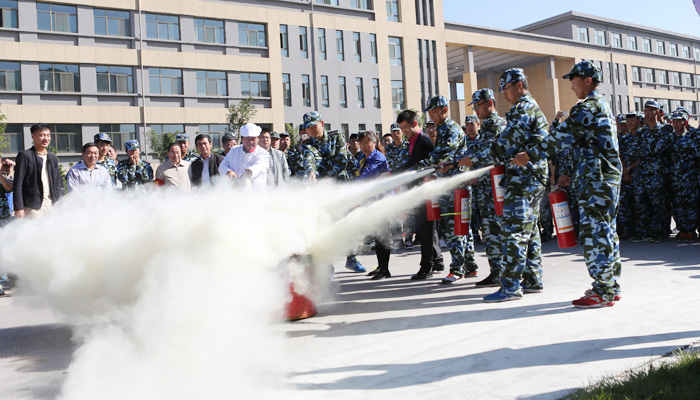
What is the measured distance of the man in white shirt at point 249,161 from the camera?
23.1ft

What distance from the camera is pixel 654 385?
11.1 ft

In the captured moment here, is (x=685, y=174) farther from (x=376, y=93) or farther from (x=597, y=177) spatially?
(x=376, y=93)

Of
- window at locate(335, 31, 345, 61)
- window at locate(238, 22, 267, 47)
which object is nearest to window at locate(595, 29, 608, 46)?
window at locate(335, 31, 345, 61)

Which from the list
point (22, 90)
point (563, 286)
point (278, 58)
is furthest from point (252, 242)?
point (278, 58)

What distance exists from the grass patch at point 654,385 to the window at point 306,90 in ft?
128

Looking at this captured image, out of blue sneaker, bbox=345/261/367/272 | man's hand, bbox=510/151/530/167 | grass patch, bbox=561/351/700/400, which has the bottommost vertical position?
grass patch, bbox=561/351/700/400

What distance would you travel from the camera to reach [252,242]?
4.96m

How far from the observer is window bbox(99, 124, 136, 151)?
115ft

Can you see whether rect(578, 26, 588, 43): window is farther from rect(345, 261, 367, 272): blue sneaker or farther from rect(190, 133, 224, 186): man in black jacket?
rect(190, 133, 224, 186): man in black jacket

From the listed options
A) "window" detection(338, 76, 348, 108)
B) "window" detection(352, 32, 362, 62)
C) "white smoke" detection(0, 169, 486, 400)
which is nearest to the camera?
"white smoke" detection(0, 169, 486, 400)

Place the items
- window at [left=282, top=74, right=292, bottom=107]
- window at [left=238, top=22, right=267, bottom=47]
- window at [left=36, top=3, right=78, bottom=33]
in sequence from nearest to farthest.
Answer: window at [left=36, top=3, right=78, bottom=33], window at [left=238, top=22, right=267, bottom=47], window at [left=282, top=74, right=292, bottom=107]

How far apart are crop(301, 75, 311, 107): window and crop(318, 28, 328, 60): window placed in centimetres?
210

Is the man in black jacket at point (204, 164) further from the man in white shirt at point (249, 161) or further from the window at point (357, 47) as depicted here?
the window at point (357, 47)

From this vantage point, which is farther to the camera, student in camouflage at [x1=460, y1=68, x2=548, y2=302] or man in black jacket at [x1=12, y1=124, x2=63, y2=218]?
man in black jacket at [x1=12, y1=124, x2=63, y2=218]
